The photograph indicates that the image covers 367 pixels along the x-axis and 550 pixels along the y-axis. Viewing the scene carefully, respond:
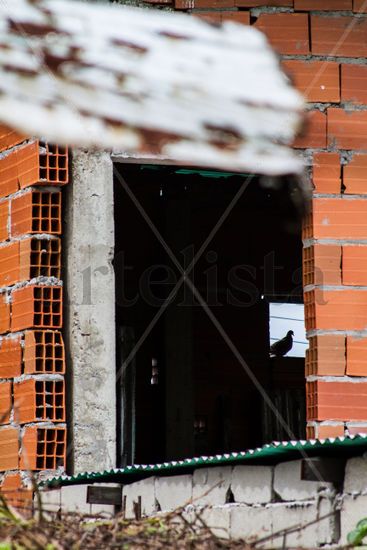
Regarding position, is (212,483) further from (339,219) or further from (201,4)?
(201,4)

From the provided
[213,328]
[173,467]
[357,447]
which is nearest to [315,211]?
[173,467]

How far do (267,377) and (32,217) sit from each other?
7.43 metres

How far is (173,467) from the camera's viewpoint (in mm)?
6082

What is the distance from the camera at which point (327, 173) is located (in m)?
7.79

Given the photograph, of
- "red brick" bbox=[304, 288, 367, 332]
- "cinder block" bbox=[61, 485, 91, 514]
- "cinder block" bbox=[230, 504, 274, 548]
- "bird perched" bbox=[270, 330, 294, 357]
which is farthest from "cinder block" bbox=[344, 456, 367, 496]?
"bird perched" bbox=[270, 330, 294, 357]

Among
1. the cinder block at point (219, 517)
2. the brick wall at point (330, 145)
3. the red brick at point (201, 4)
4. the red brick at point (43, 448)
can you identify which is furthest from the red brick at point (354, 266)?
the cinder block at point (219, 517)

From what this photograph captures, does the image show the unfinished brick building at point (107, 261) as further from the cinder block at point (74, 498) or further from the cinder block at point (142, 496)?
the cinder block at point (142, 496)

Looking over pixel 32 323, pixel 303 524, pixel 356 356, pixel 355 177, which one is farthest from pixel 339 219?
pixel 303 524

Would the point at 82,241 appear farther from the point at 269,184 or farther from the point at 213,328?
the point at 213,328

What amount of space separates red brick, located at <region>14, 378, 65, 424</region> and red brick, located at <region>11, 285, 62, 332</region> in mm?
333

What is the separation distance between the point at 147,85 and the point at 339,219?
1413 millimetres

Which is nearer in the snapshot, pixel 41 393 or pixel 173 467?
pixel 173 467

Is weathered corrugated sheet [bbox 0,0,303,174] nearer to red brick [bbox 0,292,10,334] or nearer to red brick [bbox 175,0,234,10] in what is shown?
red brick [bbox 175,0,234,10]

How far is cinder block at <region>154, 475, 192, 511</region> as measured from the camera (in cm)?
613
